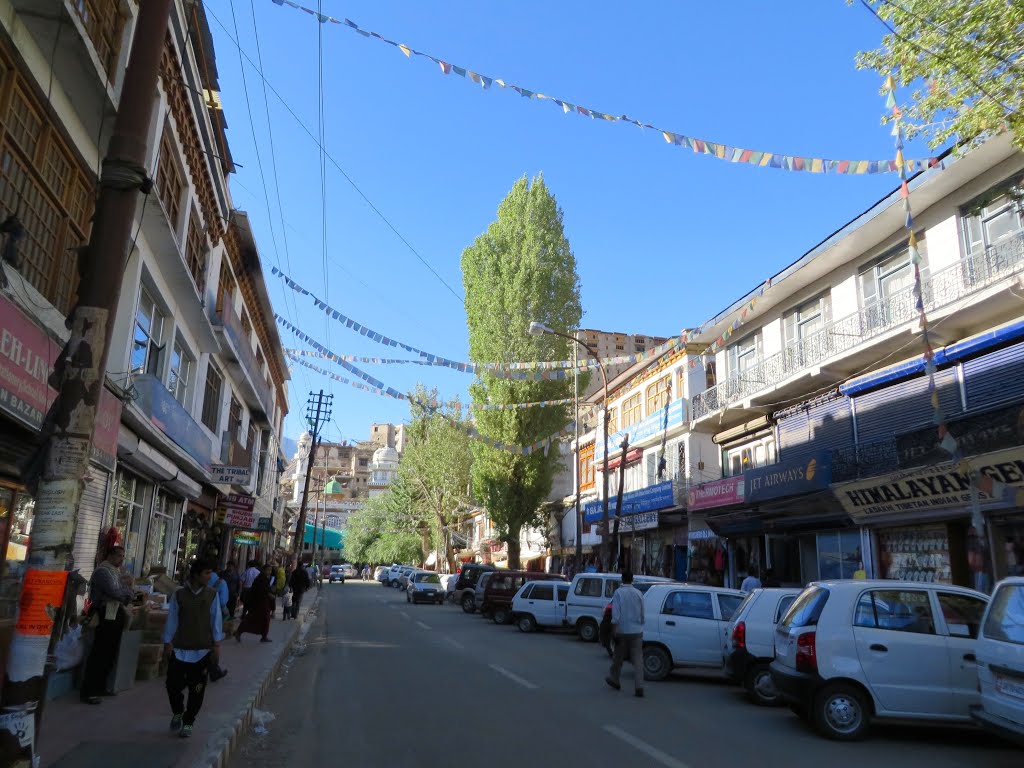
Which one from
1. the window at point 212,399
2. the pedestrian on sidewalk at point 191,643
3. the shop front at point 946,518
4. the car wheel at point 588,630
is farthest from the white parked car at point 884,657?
the window at point 212,399

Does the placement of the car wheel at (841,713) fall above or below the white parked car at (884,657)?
below

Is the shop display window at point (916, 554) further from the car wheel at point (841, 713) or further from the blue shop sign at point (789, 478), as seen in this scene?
the car wheel at point (841, 713)

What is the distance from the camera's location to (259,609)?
16.0 m

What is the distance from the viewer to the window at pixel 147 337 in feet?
50.5

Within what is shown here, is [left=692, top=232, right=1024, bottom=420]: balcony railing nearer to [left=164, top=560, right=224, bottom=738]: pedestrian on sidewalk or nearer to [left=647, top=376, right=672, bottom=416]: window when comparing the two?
[left=647, top=376, right=672, bottom=416]: window

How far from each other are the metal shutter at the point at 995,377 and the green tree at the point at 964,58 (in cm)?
737

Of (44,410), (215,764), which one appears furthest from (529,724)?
(44,410)

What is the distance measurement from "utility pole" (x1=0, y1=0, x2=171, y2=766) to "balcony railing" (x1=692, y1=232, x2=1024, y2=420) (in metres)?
17.2

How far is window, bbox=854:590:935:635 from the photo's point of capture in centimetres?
795

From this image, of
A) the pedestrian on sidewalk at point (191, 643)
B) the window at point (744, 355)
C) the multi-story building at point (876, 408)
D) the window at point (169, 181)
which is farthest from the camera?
the window at point (744, 355)

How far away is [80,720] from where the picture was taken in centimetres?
738

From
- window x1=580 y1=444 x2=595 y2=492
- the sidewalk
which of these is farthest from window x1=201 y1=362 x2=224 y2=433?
window x1=580 y1=444 x2=595 y2=492

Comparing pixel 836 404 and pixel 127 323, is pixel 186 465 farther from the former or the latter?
pixel 836 404

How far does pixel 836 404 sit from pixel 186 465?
723 inches
